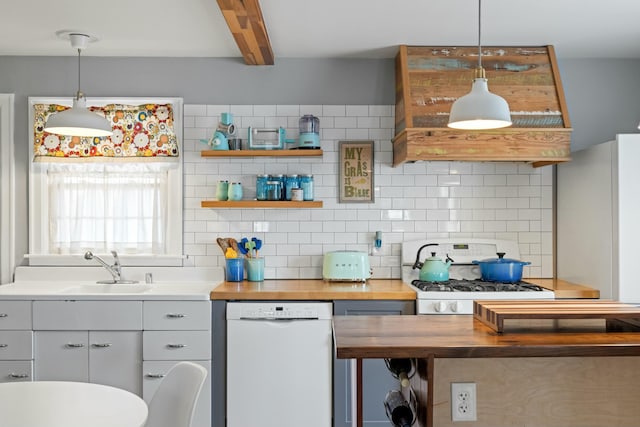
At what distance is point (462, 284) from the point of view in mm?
3645

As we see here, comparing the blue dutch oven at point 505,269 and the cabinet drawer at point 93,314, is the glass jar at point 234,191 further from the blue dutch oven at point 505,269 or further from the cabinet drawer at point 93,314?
the blue dutch oven at point 505,269

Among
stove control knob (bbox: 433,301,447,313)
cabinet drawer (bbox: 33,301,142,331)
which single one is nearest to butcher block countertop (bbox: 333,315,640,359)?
stove control knob (bbox: 433,301,447,313)

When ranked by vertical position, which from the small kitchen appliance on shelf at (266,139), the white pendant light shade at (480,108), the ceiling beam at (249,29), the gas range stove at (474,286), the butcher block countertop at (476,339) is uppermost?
the ceiling beam at (249,29)

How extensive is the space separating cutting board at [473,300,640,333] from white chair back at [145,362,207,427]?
107cm

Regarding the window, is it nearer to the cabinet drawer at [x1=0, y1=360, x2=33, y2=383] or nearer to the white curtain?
the white curtain

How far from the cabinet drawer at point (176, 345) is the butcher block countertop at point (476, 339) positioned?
146cm

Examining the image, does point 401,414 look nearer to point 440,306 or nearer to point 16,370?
point 440,306

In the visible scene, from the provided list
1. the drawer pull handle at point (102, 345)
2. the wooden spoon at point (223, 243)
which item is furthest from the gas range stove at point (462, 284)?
the drawer pull handle at point (102, 345)

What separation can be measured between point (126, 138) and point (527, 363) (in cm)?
314

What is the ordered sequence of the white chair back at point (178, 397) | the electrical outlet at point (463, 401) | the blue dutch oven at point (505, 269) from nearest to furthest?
1. the electrical outlet at point (463, 401)
2. the white chair back at point (178, 397)
3. the blue dutch oven at point (505, 269)

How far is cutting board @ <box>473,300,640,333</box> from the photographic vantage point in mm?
1965

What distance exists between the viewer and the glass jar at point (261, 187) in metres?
4.00

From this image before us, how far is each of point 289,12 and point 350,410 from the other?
7.66 feet

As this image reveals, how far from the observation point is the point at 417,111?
12.1 feet
